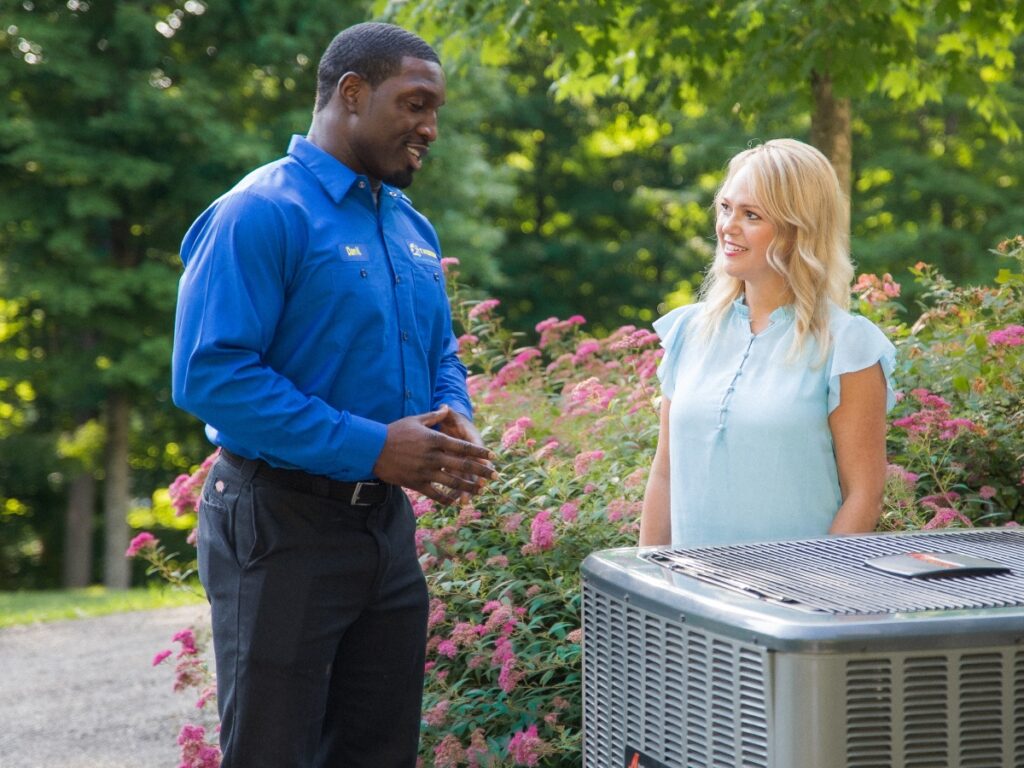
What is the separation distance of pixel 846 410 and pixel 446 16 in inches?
186

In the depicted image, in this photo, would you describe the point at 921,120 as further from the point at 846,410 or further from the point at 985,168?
the point at 846,410

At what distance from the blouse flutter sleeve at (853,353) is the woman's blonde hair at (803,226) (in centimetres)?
5

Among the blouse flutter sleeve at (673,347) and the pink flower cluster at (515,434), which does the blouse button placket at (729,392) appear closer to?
the blouse flutter sleeve at (673,347)

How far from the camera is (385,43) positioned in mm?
2699

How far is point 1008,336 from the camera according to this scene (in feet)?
13.2

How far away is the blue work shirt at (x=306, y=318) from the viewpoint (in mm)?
2443

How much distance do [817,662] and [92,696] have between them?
5.69 metres

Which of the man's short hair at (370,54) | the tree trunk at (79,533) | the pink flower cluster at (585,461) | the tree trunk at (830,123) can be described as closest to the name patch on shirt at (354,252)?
the man's short hair at (370,54)

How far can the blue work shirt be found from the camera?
244cm

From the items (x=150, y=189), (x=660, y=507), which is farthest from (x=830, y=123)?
(x=150, y=189)

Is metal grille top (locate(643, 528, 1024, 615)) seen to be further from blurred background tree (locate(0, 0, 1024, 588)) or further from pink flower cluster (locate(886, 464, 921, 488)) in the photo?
blurred background tree (locate(0, 0, 1024, 588))

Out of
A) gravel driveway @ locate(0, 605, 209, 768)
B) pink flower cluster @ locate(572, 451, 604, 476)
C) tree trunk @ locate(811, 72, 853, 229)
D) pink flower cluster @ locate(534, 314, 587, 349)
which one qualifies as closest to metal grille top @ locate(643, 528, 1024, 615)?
pink flower cluster @ locate(572, 451, 604, 476)

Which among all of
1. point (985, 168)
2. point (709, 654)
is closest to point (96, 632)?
point (709, 654)

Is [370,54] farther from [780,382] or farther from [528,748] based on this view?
[528,748]
